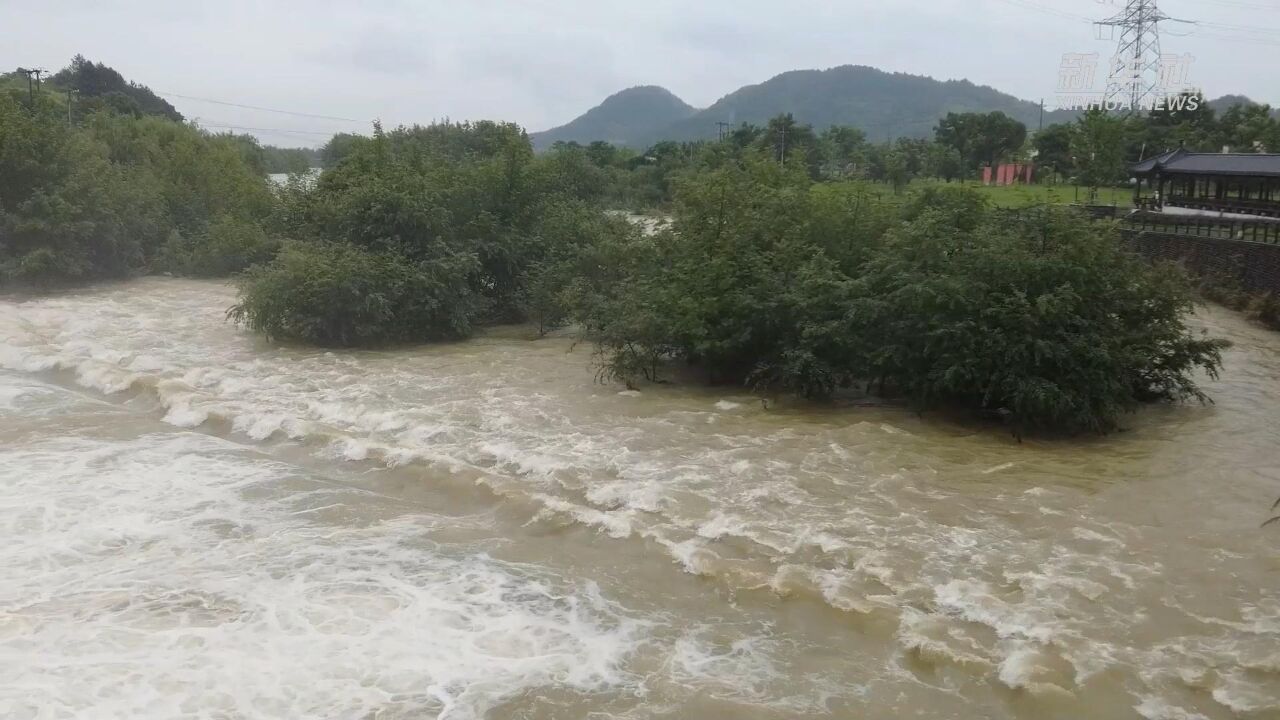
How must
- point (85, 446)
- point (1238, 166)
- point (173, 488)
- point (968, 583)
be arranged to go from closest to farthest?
point (968, 583) < point (173, 488) < point (85, 446) < point (1238, 166)

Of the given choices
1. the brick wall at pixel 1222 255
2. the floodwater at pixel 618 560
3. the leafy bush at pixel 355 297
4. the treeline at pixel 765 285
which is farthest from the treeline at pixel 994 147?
the floodwater at pixel 618 560

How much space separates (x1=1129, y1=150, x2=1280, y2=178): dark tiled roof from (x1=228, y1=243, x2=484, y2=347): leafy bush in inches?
907

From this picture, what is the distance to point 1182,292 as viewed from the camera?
11.5 meters

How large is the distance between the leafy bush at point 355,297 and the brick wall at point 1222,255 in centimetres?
1350

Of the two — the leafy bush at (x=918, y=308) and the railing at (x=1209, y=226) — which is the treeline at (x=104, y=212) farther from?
the railing at (x=1209, y=226)

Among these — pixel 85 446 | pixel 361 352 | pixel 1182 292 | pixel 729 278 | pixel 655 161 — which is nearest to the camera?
pixel 85 446

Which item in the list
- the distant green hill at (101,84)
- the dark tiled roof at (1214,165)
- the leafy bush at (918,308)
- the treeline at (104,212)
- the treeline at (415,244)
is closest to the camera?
the leafy bush at (918,308)

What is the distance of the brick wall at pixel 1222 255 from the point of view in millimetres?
19484

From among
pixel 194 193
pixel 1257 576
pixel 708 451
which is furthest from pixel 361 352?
pixel 194 193

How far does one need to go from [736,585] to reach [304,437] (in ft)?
19.5

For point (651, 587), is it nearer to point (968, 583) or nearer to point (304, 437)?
point (968, 583)

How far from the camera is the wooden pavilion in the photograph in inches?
1027

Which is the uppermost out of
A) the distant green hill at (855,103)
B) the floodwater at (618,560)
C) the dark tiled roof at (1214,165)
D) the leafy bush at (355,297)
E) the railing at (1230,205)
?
the distant green hill at (855,103)

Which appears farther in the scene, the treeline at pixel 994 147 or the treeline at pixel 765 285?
the treeline at pixel 994 147
